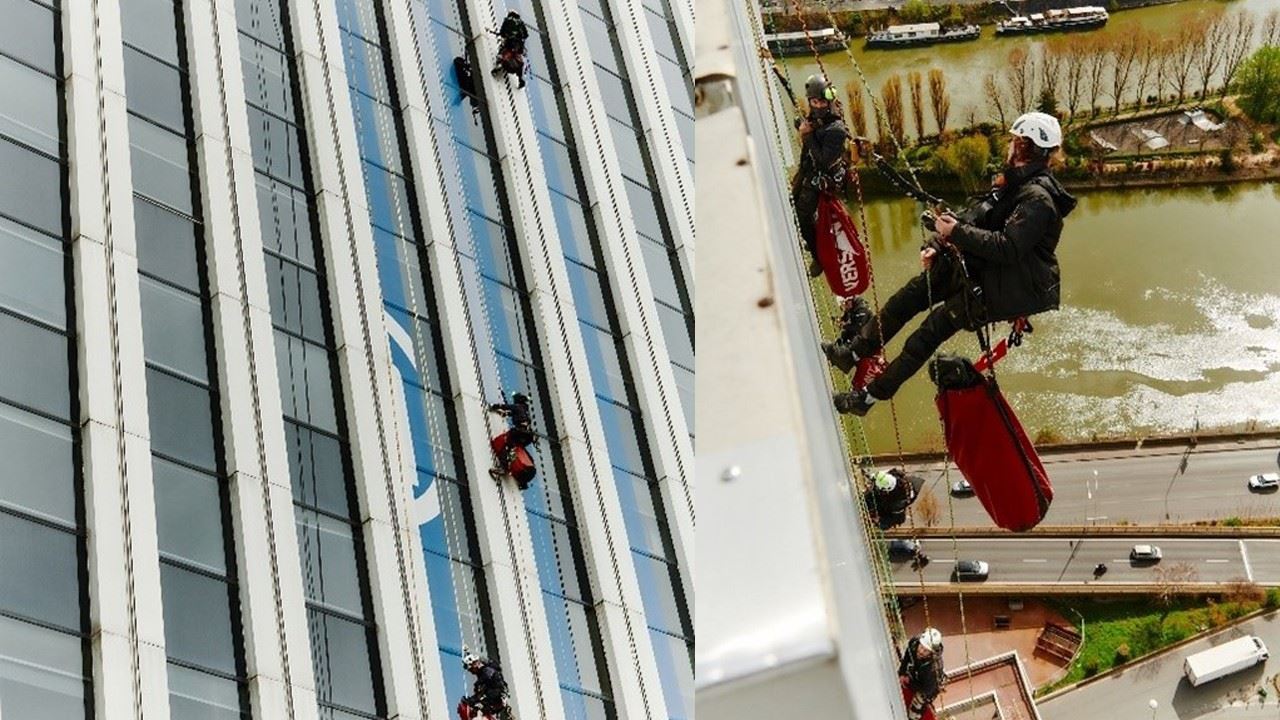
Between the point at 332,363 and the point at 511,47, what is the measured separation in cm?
775

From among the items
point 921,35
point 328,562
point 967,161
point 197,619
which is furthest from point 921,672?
point 921,35

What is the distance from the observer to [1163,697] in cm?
4744

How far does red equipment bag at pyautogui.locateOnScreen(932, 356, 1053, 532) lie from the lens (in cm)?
1374

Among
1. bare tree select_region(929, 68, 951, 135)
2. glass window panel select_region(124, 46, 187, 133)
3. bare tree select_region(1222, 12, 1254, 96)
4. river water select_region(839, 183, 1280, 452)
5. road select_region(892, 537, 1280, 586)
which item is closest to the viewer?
glass window panel select_region(124, 46, 187, 133)

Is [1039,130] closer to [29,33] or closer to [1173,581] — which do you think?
[29,33]

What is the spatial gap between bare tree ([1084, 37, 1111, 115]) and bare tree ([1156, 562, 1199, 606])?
2733 centimetres

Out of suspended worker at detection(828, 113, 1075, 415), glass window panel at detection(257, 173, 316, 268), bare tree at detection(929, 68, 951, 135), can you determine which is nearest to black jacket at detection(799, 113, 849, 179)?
suspended worker at detection(828, 113, 1075, 415)

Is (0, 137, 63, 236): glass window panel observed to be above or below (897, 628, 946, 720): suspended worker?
above

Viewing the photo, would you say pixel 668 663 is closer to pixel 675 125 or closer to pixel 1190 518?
pixel 675 125

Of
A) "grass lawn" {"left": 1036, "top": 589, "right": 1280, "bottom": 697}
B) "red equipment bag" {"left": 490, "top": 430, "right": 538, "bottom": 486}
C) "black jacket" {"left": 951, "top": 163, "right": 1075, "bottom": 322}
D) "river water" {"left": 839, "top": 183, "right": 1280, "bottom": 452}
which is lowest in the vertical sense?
"black jacket" {"left": 951, "top": 163, "right": 1075, "bottom": 322}

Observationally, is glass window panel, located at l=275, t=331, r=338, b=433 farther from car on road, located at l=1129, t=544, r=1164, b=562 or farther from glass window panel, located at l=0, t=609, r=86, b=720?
car on road, located at l=1129, t=544, r=1164, b=562

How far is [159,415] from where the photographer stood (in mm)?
14641

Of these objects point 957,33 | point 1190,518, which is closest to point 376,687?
point 1190,518

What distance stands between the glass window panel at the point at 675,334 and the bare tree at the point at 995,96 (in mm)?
49993
